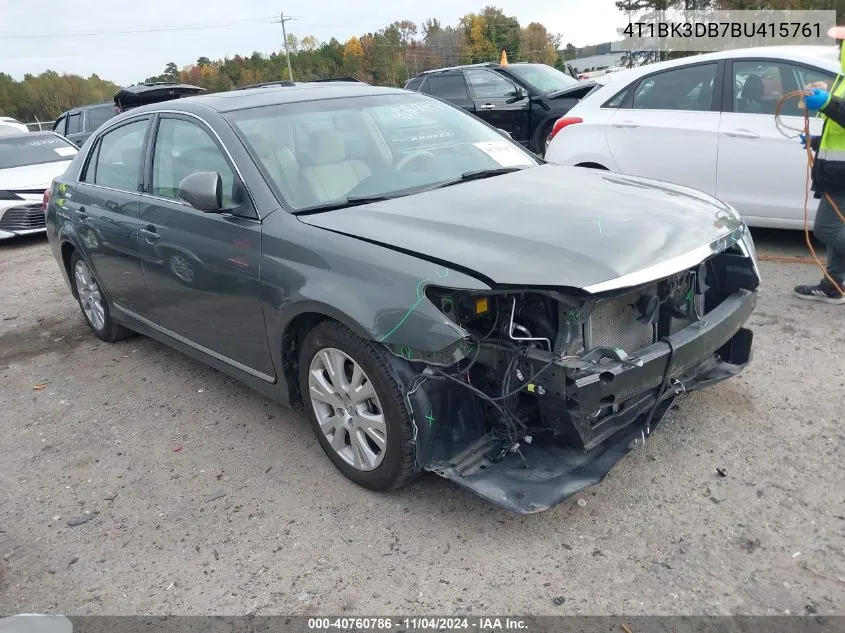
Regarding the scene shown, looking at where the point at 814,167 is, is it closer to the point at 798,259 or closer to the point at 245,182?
the point at 798,259

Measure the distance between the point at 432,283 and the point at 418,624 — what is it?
121cm

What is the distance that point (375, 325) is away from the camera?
9.18ft

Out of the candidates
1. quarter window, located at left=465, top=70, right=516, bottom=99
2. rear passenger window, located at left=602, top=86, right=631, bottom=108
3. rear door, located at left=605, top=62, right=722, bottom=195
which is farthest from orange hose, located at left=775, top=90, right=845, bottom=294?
quarter window, located at left=465, top=70, right=516, bottom=99

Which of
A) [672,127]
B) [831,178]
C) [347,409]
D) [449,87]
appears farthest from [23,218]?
[831,178]

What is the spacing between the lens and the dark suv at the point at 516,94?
10.4m

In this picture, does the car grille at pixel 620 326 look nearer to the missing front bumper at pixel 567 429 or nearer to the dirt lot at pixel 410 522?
the missing front bumper at pixel 567 429

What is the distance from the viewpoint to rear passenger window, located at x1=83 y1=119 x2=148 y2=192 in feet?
14.7

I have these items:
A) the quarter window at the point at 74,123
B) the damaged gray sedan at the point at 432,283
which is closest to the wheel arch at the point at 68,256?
the damaged gray sedan at the point at 432,283

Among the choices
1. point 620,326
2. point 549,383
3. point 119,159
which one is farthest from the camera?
point 119,159

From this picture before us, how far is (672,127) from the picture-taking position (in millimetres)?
6195

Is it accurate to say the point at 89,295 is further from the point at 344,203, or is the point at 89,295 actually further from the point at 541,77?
the point at 541,77

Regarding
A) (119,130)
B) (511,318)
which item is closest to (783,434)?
(511,318)

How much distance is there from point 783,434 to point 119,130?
4.45 metres

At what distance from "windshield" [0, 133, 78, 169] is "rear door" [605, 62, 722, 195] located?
28.1 ft
